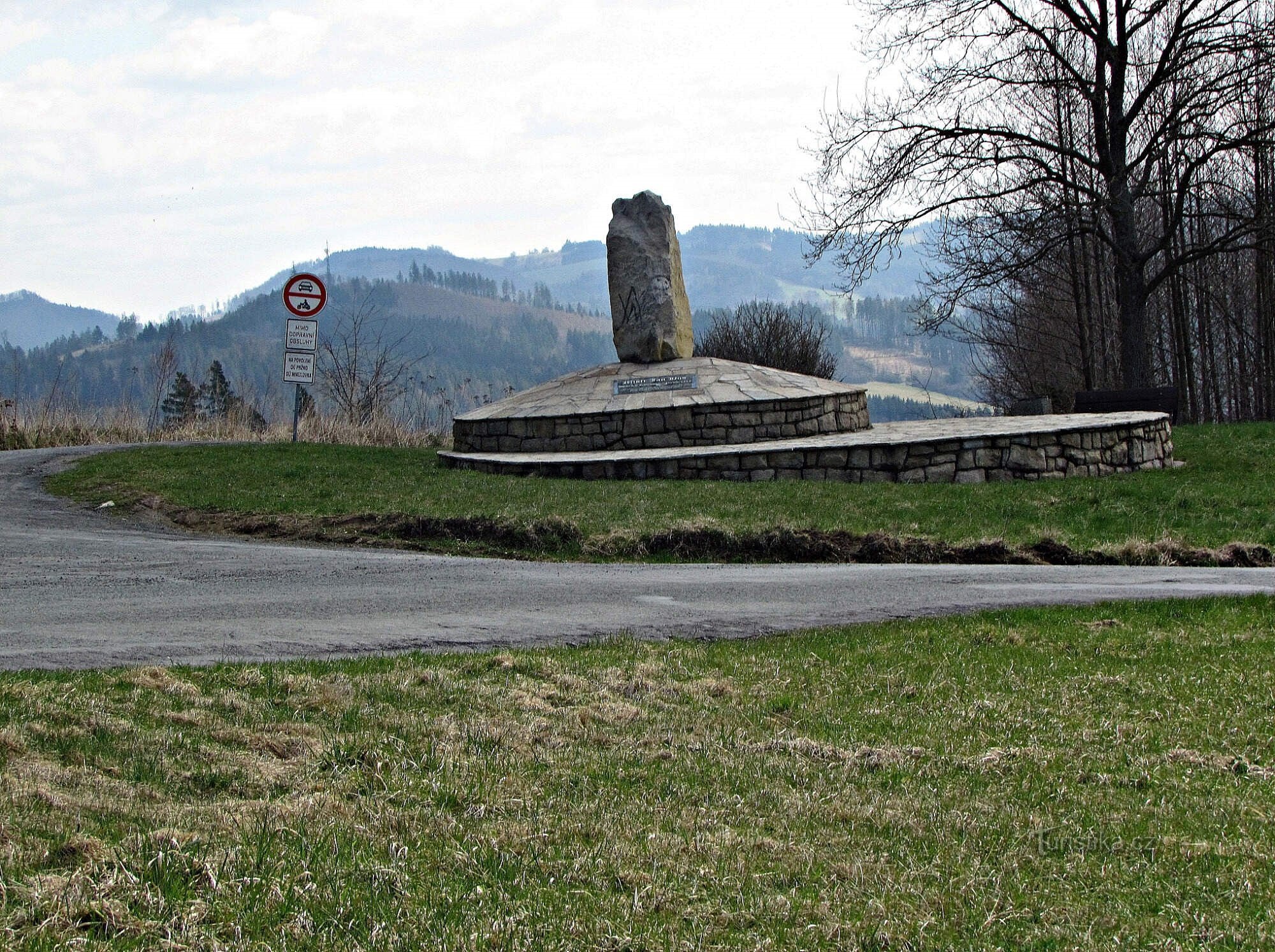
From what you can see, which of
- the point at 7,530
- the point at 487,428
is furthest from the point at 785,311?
the point at 7,530

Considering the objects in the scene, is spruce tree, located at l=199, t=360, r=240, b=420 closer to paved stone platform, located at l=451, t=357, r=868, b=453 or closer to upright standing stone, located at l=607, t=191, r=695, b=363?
paved stone platform, located at l=451, t=357, r=868, b=453

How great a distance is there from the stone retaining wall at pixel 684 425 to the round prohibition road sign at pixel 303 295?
11.4 ft

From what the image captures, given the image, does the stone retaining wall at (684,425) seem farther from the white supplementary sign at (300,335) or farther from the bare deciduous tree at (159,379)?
the bare deciduous tree at (159,379)

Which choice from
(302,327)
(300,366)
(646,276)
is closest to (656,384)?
(646,276)

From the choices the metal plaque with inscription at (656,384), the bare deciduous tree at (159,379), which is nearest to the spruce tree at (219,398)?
the bare deciduous tree at (159,379)

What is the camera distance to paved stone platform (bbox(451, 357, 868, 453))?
17.3 metres

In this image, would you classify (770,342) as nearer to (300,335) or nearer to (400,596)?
(300,335)

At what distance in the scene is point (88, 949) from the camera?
258 cm

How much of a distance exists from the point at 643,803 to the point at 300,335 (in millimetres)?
15417

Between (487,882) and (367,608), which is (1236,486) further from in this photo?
(487,882)

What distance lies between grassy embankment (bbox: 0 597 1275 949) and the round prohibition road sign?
1285cm

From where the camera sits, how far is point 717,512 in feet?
39.7

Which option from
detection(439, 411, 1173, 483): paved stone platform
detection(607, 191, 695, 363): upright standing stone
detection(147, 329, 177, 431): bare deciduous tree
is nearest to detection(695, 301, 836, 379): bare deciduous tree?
detection(607, 191, 695, 363): upright standing stone

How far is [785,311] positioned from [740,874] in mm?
30282
